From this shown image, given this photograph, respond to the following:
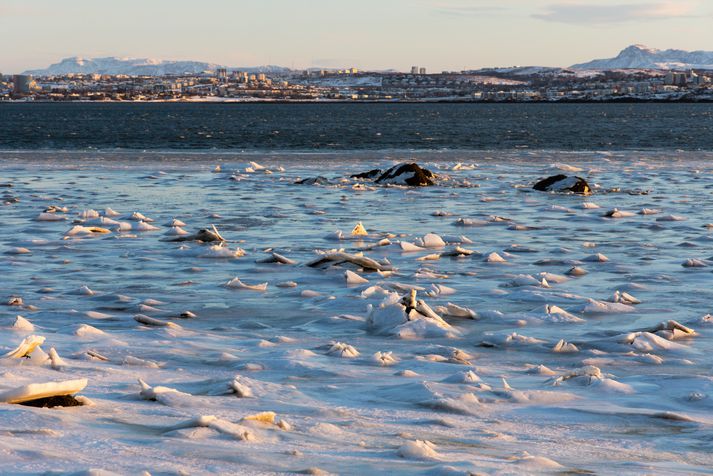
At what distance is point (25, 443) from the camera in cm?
480

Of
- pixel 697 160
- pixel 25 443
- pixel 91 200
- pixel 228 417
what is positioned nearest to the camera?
pixel 25 443

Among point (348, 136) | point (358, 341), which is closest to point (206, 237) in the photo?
point (358, 341)

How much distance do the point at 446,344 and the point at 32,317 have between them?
370 cm

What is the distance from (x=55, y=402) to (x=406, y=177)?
66.9 ft

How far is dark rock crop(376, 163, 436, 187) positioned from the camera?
25531 millimetres

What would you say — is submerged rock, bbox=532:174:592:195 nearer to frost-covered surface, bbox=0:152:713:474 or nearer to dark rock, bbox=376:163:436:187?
dark rock, bbox=376:163:436:187

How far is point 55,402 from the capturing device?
5.61 meters

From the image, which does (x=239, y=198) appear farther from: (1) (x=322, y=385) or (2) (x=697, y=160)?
(2) (x=697, y=160)

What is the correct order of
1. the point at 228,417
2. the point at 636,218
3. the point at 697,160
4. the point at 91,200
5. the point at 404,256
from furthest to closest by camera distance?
the point at 697,160
the point at 91,200
the point at 636,218
the point at 404,256
the point at 228,417

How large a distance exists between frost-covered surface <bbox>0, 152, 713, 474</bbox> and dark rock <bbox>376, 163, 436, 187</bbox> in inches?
275

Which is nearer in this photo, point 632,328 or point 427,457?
point 427,457

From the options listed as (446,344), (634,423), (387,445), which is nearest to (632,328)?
(446,344)

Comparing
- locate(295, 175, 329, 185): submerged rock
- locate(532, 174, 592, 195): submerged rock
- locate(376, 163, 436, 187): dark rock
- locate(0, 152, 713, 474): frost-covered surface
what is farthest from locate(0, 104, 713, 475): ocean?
locate(295, 175, 329, 185): submerged rock

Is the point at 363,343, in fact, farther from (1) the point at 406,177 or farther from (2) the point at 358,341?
(1) the point at 406,177
